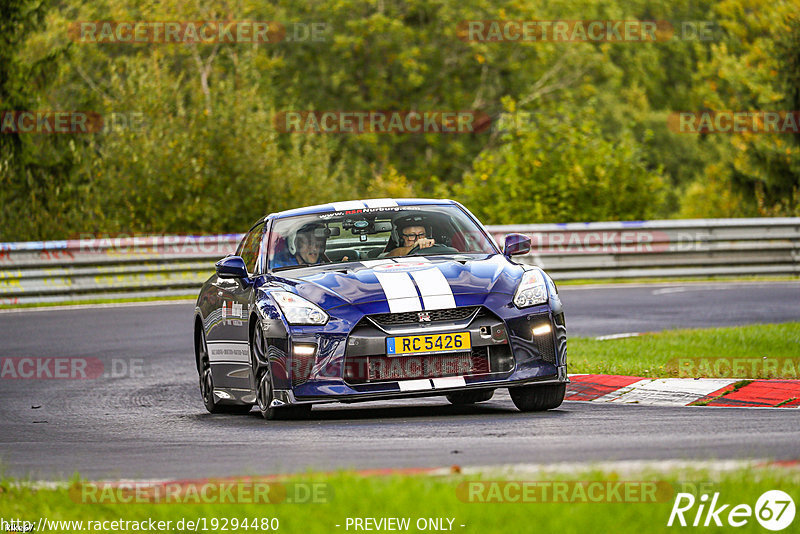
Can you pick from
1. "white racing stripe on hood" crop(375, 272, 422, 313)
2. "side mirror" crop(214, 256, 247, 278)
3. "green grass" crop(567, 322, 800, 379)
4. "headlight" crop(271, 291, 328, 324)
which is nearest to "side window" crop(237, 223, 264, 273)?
"side mirror" crop(214, 256, 247, 278)

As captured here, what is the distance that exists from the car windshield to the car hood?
0.44 m

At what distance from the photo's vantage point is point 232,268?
955 centimetres

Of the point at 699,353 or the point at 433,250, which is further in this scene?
the point at 699,353

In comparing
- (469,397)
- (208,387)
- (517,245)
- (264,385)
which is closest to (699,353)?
(469,397)

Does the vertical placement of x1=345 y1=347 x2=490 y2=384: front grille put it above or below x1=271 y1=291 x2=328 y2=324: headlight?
below

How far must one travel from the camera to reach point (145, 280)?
23234 millimetres

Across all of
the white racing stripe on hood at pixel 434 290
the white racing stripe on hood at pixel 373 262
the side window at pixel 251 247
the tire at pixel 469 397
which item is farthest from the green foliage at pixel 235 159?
the white racing stripe on hood at pixel 434 290

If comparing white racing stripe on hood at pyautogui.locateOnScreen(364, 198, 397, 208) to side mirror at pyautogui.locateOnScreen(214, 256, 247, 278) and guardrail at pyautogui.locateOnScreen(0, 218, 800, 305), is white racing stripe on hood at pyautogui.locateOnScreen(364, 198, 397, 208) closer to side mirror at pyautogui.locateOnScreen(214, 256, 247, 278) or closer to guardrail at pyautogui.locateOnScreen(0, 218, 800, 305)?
side mirror at pyautogui.locateOnScreen(214, 256, 247, 278)

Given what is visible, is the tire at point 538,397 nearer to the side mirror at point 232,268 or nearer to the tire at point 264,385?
the tire at point 264,385

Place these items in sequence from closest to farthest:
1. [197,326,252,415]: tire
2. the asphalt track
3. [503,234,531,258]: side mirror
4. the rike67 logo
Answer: the rike67 logo
the asphalt track
[503,234,531,258]: side mirror
[197,326,252,415]: tire

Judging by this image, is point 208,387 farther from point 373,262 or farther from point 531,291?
point 531,291

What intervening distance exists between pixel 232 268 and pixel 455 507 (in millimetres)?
4817

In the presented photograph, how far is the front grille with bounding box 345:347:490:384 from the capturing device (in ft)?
27.2

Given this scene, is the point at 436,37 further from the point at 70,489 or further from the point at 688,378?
the point at 70,489
